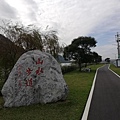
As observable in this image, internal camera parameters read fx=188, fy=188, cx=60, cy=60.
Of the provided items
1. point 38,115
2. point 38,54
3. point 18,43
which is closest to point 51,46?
point 18,43

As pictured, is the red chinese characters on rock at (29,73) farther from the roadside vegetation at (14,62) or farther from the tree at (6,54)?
the tree at (6,54)

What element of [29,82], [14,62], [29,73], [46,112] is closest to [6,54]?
[14,62]

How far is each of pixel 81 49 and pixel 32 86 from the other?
85.9 feet

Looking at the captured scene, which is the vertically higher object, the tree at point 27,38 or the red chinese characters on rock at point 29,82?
the tree at point 27,38

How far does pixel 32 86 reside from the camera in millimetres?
7496

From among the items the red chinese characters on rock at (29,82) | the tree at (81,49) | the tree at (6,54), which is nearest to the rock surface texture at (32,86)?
the red chinese characters on rock at (29,82)

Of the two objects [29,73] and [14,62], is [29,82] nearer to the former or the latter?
[29,73]

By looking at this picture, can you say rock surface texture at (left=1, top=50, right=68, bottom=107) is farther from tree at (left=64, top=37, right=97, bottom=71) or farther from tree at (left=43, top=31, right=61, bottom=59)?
tree at (left=64, top=37, right=97, bottom=71)

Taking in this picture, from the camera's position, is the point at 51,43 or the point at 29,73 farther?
the point at 51,43

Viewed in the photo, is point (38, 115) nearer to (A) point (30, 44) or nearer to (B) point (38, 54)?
(B) point (38, 54)

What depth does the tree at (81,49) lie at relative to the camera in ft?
108

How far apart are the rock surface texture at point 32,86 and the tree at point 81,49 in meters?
25.0

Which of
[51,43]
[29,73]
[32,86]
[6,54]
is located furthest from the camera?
[51,43]

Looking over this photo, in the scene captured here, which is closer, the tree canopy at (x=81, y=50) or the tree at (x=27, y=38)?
the tree at (x=27, y=38)
